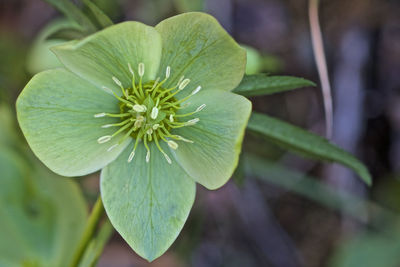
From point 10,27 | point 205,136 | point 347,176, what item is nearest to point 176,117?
point 205,136

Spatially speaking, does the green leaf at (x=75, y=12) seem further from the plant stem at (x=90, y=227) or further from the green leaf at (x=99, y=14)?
the plant stem at (x=90, y=227)

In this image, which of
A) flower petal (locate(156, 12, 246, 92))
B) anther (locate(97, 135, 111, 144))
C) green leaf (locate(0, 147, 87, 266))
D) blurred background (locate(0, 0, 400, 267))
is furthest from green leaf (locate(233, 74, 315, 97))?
blurred background (locate(0, 0, 400, 267))

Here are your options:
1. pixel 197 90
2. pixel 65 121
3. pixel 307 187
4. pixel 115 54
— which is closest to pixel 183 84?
pixel 197 90

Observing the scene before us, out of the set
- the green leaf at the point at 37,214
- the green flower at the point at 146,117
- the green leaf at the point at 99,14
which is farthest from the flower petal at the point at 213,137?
the green leaf at the point at 37,214

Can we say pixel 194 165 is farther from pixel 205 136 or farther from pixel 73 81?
pixel 73 81

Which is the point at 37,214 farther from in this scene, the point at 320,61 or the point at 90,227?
the point at 320,61

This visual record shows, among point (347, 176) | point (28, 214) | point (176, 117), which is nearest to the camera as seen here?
point (176, 117)
